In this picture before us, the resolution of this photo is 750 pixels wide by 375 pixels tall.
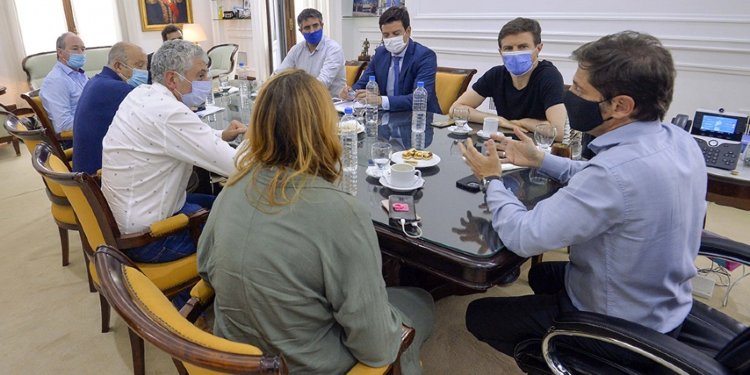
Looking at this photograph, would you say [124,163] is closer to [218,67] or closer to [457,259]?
[457,259]

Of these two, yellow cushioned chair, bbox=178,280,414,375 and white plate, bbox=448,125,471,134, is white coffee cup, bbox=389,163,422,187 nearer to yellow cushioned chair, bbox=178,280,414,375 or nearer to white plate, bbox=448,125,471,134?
yellow cushioned chair, bbox=178,280,414,375

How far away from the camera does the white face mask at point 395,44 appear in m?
2.74

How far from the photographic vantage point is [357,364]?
37.5 inches

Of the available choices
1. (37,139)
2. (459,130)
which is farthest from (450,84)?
(37,139)

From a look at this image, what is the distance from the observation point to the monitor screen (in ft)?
6.45

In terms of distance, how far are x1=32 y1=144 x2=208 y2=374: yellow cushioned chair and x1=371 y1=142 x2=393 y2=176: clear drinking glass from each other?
660 mm

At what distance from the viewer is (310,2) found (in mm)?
6016

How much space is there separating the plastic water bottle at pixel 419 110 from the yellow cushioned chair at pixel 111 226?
1133 millimetres

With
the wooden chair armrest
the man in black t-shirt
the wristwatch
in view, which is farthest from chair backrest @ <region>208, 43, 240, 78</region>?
the wooden chair armrest

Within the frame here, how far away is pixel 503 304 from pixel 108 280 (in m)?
1.01

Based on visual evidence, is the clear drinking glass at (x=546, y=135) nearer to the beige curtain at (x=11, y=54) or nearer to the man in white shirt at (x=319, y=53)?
the man in white shirt at (x=319, y=53)

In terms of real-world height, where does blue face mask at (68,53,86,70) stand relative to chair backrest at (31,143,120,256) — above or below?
above

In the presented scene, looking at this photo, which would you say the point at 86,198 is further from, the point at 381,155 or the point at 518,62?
→ the point at 518,62

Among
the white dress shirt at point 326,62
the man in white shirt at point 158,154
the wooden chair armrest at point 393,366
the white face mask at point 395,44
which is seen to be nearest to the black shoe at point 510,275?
the wooden chair armrest at point 393,366
